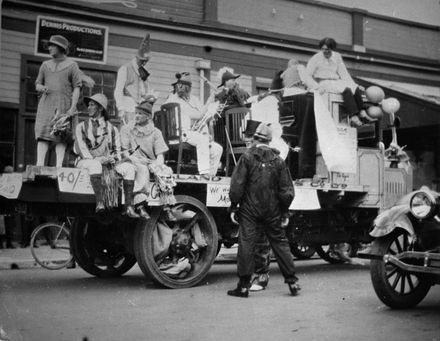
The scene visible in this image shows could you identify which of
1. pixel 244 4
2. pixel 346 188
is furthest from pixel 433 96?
pixel 346 188

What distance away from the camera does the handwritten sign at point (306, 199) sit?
28.5 ft

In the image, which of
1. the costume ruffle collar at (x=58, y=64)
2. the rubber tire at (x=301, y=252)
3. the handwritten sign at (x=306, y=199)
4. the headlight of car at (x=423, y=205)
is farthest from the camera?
the rubber tire at (x=301, y=252)

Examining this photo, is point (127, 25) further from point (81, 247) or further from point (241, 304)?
point (241, 304)

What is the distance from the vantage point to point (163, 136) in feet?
29.3

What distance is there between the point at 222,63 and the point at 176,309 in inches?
421

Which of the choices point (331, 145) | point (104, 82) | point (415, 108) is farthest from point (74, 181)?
point (415, 108)

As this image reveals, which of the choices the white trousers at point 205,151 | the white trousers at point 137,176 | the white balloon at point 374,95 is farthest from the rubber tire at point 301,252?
the white trousers at point 137,176

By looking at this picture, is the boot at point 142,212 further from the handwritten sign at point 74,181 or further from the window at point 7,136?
the window at point 7,136

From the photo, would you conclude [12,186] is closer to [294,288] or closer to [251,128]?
[251,128]

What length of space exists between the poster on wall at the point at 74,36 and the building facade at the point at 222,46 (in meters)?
0.05

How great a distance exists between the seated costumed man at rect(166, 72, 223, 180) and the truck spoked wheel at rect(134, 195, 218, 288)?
51 cm

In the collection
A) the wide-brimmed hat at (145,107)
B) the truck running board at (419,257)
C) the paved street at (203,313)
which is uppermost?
the wide-brimmed hat at (145,107)

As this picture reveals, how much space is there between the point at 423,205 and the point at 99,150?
3856 millimetres

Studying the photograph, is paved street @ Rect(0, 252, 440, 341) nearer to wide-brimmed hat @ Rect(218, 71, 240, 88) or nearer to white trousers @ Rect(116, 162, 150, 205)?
white trousers @ Rect(116, 162, 150, 205)
